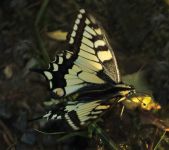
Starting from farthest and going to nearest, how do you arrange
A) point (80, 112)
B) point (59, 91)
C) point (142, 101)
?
point (142, 101), point (59, 91), point (80, 112)

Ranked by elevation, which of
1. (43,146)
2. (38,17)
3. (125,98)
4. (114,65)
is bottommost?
(43,146)

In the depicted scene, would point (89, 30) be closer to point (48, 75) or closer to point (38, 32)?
point (48, 75)

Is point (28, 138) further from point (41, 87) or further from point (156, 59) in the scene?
point (156, 59)

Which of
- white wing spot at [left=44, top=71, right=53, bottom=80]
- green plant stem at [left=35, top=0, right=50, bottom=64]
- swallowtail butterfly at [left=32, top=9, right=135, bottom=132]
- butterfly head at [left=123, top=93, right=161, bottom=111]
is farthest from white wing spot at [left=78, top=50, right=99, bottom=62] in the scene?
green plant stem at [left=35, top=0, right=50, bottom=64]

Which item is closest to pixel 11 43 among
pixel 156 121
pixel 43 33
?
pixel 43 33

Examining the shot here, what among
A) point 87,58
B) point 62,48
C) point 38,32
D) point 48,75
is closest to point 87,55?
point 87,58
